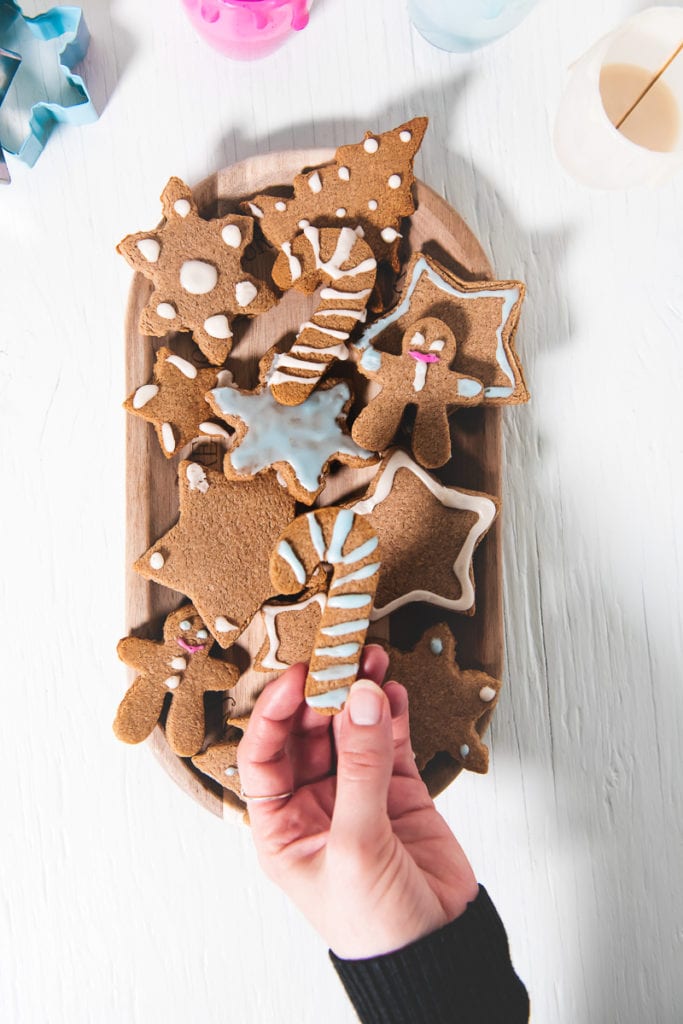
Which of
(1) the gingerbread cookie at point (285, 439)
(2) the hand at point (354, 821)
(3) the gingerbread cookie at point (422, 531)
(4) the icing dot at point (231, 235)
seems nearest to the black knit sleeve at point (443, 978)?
(2) the hand at point (354, 821)

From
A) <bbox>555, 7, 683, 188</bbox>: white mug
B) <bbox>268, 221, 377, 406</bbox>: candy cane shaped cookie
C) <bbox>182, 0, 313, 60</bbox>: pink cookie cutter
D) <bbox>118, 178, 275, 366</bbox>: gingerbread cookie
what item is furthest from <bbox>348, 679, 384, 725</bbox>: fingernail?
<bbox>182, 0, 313, 60</bbox>: pink cookie cutter

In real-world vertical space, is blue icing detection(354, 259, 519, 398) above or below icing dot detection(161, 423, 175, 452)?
above

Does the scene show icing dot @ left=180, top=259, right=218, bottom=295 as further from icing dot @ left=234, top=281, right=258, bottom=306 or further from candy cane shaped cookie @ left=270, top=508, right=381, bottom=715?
candy cane shaped cookie @ left=270, top=508, right=381, bottom=715

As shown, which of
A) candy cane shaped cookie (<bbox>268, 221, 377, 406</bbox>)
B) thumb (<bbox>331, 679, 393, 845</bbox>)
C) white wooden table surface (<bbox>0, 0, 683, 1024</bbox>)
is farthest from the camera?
white wooden table surface (<bbox>0, 0, 683, 1024</bbox>)

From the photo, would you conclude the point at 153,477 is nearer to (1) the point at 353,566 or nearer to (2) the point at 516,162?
(1) the point at 353,566

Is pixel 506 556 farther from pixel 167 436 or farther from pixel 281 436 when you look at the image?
pixel 167 436

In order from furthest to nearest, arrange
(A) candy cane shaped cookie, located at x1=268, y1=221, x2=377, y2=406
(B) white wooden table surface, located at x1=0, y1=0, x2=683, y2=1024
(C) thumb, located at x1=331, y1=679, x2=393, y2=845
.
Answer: (B) white wooden table surface, located at x1=0, y1=0, x2=683, y2=1024 → (A) candy cane shaped cookie, located at x1=268, y1=221, x2=377, y2=406 → (C) thumb, located at x1=331, y1=679, x2=393, y2=845

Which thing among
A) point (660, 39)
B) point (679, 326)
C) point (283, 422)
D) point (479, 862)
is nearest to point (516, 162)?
point (660, 39)
